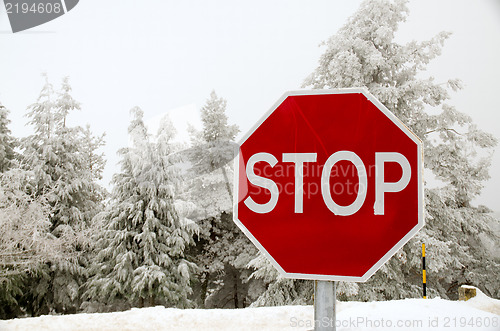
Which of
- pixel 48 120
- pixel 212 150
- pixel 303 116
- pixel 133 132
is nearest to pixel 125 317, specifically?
pixel 303 116

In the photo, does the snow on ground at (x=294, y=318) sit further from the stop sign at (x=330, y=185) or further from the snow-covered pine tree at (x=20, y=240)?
the stop sign at (x=330, y=185)

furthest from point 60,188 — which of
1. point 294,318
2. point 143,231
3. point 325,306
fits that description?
point 325,306

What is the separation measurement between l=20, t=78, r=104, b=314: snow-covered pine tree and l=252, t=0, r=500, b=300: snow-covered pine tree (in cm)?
1138

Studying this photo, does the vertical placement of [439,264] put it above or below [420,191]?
below

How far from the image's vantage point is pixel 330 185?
1.16 metres

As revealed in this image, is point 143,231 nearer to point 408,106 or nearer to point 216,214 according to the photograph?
point 216,214

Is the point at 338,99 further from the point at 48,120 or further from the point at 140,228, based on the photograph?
the point at 48,120

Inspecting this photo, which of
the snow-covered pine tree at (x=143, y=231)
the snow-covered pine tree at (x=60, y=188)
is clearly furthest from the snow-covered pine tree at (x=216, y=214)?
the snow-covered pine tree at (x=60, y=188)

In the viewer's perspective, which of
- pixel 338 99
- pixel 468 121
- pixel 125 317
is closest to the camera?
pixel 338 99

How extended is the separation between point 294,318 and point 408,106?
23.5 feet

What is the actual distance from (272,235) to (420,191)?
467 mm

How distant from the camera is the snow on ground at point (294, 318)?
5434 mm

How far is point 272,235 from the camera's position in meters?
1.22

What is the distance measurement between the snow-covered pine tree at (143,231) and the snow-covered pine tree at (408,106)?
25.7ft
